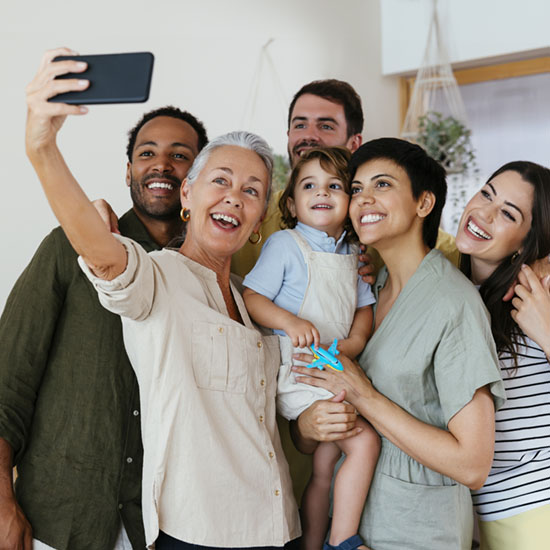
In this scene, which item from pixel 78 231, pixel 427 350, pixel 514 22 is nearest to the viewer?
pixel 78 231

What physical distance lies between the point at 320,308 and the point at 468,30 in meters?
4.22

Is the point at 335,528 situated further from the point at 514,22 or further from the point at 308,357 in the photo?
the point at 514,22

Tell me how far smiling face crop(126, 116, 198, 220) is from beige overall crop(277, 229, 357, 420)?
403 mm

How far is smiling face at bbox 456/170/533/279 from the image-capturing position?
1.83m

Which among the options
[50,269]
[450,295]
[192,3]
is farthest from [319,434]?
[192,3]

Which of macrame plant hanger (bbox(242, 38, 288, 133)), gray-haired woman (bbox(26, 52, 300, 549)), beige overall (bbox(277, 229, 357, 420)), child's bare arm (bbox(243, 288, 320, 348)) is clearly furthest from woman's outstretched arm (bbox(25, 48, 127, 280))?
macrame plant hanger (bbox(242, 38, 288, 133))

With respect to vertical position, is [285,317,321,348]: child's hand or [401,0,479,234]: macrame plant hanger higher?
[401,0,479,234]: macrame plant hanger

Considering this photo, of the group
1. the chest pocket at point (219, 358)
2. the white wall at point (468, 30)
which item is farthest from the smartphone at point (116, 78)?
the white wall at point (468, 30)

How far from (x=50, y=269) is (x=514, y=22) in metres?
4.50

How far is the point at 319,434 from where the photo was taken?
171 centimetres

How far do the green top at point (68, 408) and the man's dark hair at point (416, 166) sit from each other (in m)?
0.80

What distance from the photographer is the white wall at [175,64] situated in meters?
3.14

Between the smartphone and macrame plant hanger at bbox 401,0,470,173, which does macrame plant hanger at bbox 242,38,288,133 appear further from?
the smartphone

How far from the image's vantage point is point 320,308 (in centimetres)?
188
